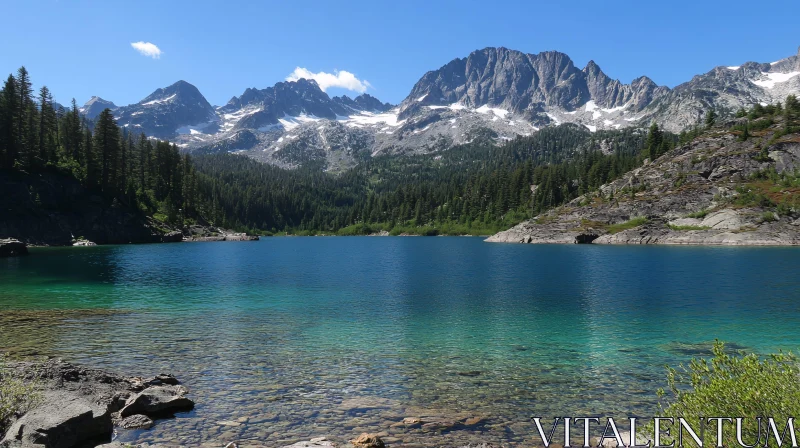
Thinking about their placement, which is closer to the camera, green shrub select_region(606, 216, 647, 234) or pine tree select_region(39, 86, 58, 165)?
pine tree select_region(39, 86, 58, 165)

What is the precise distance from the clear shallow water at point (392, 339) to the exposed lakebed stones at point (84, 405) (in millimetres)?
942

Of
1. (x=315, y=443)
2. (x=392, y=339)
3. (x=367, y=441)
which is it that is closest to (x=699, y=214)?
(x=392, y=339)

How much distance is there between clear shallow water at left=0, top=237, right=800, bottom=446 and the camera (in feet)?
55.7

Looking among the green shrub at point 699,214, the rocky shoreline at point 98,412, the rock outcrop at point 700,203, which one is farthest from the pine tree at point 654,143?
the rocky shoreline at point 98,412

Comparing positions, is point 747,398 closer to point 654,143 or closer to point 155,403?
point 155,403

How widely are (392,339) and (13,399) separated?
18.8m

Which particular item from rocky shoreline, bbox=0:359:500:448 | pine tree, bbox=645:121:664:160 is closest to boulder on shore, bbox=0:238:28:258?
rocky shoreline, bbox=0:359:500:448

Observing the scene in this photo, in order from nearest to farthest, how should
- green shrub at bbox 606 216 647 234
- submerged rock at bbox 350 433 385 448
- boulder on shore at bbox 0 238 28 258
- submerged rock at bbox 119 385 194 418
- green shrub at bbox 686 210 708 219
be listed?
submerged rock at bbox 350 433 385 448
submerged rock at bbox 119 385 194 418
boulder on shore at bbox 0 238 28 258
green shrub at bbox 686 210 708 219
green shrub at bbox 606 216 647 234

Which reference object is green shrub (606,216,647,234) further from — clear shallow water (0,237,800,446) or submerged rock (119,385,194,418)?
submerged rock (119,385,194,418)

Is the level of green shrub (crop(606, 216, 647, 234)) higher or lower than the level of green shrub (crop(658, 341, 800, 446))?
higher

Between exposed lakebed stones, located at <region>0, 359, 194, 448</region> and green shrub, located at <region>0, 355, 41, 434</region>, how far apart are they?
0.80 feet

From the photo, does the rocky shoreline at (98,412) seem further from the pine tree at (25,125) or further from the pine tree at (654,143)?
the pine tree at (654,143)

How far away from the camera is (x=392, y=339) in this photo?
28.3m

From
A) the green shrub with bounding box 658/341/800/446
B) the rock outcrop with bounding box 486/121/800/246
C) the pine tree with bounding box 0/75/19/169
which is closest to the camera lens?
the green shrub with bounding box 658/341/800/446
